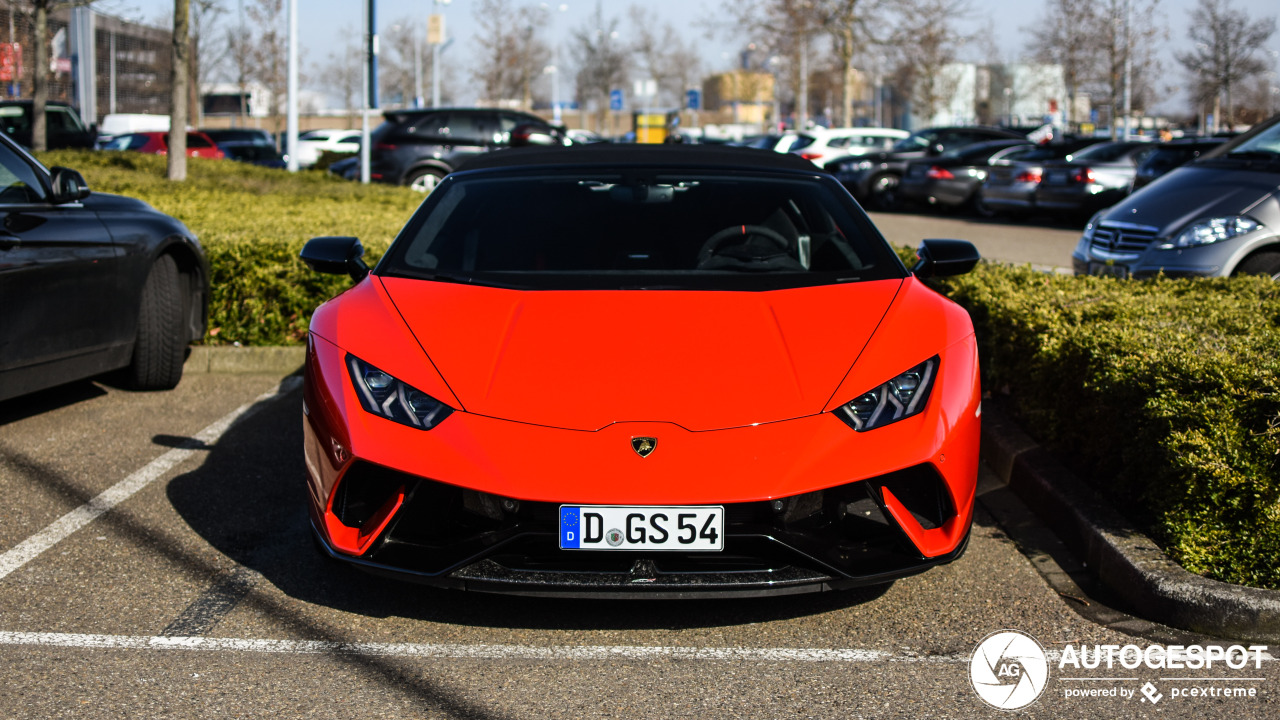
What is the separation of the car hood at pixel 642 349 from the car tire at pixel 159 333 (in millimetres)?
2835

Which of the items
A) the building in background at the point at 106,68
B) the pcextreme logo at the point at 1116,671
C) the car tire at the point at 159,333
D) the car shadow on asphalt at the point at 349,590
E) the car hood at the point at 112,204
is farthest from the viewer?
the building in background at the point at 106,68

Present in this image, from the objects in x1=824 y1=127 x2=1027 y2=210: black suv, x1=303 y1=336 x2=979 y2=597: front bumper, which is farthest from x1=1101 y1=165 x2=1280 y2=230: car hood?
x1=824 y1=127 x2=1027 y2=210: black suv

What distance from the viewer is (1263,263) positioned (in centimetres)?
729

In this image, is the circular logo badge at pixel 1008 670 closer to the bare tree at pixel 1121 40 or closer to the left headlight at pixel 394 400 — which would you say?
the left headlight at pixel 394 400

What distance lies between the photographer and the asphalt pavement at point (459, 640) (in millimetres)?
2936

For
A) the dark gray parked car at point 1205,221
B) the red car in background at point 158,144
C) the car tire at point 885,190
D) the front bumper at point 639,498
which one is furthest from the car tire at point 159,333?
the red car in background at point 158,144

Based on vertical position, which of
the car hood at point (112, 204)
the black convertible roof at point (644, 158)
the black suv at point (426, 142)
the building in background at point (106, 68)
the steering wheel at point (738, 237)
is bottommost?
the steering wheel at point (738, 237)

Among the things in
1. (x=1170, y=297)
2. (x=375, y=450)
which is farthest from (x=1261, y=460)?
(x=375, y=450)

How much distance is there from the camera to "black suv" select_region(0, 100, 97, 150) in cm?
2333

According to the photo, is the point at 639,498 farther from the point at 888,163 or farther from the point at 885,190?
the point at 888,163

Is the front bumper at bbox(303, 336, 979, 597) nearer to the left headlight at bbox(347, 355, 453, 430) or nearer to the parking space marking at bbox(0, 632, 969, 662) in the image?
the left headlight at bbox(347, 355, 453, 430)

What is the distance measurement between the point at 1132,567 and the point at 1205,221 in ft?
15.1

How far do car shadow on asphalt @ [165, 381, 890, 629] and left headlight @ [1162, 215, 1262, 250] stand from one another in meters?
4.75

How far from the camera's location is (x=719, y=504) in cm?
297
